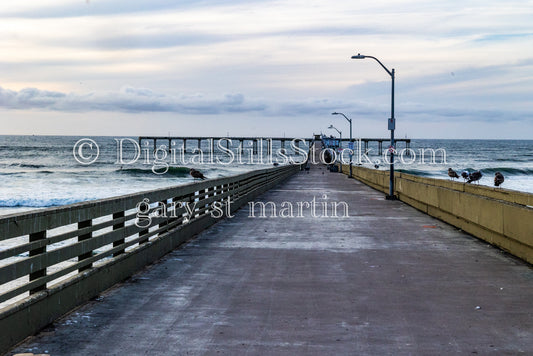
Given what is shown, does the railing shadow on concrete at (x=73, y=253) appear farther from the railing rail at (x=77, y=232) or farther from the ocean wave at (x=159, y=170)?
the ocean wave at (x=159, y=170)

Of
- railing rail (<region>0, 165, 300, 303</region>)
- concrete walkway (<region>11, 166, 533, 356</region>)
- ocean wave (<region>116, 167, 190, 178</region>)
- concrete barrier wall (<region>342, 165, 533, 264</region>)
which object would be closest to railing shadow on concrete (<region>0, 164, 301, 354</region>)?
railing rail (<region>0, 165, 300, 303</region>)

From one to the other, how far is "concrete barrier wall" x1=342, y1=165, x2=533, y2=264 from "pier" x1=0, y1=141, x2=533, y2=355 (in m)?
0.09

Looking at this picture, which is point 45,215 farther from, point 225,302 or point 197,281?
point 197,281

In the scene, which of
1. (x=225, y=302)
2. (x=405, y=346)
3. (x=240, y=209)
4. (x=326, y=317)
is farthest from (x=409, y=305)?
(x=240, y=209)

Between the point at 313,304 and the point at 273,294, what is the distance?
2.73 ft

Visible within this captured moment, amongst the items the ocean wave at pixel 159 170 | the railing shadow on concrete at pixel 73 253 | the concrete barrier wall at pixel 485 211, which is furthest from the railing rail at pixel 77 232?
the ocean wave at pixel 159 170

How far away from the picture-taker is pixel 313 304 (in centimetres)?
850

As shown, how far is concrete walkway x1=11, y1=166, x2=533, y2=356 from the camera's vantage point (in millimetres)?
6621

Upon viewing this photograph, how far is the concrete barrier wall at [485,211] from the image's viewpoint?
470 inches

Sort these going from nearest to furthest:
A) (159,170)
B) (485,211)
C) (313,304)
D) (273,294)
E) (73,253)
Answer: (73,253) → (313,304) → (273,294) → (485,211) → (159,170)

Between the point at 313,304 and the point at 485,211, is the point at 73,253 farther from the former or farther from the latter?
the point at 485,211

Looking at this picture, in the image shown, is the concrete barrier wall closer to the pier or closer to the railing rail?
the pier

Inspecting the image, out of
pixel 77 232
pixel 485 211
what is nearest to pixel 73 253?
pixel 77 232

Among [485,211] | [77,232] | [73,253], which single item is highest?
[77,232]
